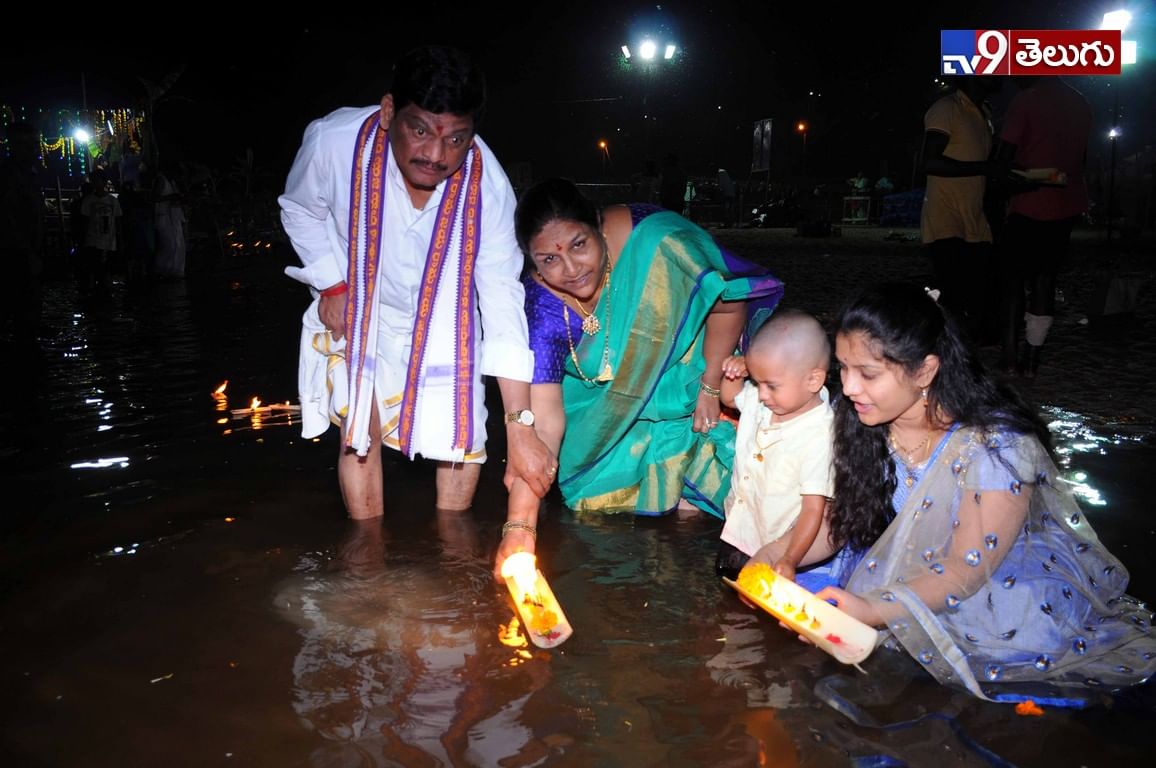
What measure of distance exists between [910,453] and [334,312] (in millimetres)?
1975

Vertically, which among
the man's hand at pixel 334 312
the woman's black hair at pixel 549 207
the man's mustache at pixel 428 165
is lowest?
the man's hand at pixel 334 312

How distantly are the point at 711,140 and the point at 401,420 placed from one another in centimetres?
3360

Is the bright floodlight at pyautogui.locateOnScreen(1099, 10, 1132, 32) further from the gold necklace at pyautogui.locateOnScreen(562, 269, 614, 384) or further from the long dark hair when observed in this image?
the long dark hair

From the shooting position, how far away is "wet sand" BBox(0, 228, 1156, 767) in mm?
2104

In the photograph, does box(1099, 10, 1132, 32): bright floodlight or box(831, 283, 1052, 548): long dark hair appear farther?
box(1099, 10, 1132, 32): bright floodlight

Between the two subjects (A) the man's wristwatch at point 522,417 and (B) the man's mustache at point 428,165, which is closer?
(B) the man's mustache at point 428,165

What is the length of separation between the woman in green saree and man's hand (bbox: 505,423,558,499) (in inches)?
1.4

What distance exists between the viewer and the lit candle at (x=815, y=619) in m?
2.32

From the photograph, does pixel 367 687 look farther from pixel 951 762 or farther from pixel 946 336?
pixel 946 336

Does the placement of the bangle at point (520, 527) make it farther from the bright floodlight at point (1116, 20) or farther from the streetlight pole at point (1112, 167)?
the bright floodlight at point (1116, 20)

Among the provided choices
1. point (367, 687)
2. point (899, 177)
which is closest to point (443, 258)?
point (367, 687)

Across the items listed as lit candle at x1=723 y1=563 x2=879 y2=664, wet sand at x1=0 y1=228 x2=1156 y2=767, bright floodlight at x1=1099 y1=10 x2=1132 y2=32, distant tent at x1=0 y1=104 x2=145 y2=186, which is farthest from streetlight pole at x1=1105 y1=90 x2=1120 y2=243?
distant tent at x1=0 y1=104 x2=145 y2=186

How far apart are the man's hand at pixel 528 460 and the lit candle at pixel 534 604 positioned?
13.2 inches

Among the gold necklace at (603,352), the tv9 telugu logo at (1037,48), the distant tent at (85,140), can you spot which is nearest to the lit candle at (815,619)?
the gold necklace at (603,352)
